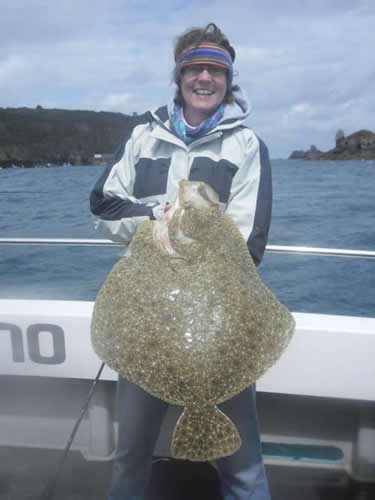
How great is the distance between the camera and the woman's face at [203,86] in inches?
75.6

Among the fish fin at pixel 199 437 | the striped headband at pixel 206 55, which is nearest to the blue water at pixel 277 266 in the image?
the striped headband at pixel 206 55

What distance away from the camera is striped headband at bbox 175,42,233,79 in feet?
6.18

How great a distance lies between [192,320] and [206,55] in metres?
1.12

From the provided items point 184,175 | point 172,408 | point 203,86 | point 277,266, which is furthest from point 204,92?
point 277,266

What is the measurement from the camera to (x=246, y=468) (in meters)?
1.92

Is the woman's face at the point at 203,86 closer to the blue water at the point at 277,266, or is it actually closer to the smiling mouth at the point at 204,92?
the smiling mouth at the point at 204,92

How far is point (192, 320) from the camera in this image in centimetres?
144

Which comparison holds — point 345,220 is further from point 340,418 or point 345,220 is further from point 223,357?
point 223,357

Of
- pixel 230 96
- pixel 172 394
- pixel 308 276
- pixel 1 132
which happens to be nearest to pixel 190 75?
pixel 230 96

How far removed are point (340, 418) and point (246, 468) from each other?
118 centimetres

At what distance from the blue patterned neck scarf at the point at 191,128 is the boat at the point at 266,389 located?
119 centimetres

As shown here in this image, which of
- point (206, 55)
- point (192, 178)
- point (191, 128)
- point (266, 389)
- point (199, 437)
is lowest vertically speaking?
point (266, 389)

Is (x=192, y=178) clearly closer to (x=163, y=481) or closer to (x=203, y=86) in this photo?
(x=203, y=86)

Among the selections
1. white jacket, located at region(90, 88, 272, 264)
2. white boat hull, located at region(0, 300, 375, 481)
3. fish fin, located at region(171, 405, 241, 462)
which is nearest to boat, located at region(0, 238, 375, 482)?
white boat hull, located at region(0, 300, 375, 481)
